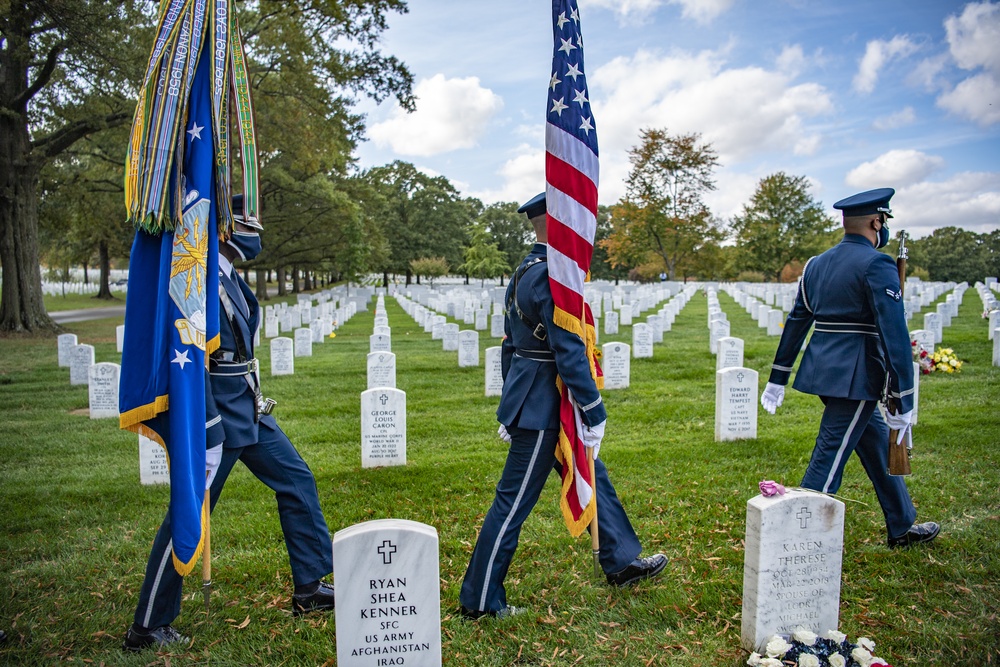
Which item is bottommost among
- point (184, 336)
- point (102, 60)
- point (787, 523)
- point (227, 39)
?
point (787, 523)

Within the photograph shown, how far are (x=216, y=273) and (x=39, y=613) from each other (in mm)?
2197

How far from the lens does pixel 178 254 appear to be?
305 cm

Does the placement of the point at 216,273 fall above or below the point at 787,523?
above

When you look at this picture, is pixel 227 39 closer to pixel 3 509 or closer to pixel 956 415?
pixel 3 509

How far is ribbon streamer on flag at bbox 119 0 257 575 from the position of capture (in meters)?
3.03

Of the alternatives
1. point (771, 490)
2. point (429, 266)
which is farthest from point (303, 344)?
point (429, 266)

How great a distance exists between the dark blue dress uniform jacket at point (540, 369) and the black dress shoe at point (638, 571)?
1039 millimetres

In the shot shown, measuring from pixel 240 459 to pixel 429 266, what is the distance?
184 ft

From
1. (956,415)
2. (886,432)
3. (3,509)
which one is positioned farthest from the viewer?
(956,415)

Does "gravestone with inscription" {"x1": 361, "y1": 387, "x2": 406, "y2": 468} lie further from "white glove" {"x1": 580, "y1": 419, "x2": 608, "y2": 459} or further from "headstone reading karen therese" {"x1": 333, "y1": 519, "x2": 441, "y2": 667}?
"headstone reading karen therese" {"x1": 333, "y1": 519, "x2": 441, "y2": 667}

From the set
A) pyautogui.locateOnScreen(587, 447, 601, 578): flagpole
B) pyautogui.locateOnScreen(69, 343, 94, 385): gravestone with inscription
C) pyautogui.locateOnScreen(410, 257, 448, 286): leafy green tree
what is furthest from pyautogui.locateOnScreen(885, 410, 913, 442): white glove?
pyautogui.locateOnScreen(410, 257, 448, 286): leafy green tree

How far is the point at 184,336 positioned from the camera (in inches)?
119

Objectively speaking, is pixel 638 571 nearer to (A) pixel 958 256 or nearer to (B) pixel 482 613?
(B) pixel 482 613

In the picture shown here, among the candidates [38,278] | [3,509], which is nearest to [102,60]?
[38,278]
